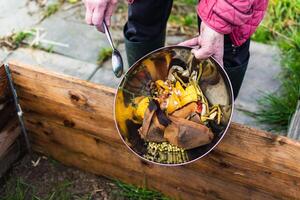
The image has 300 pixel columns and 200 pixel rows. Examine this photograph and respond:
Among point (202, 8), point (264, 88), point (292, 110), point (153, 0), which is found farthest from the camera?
point (264, 88)

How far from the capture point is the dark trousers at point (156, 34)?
1.88 metres

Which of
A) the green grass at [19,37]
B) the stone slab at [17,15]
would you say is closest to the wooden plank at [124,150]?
the green grass at [19,37]

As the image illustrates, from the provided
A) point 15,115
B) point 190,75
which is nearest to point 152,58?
point 190,75

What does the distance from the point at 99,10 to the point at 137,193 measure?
0.75 m

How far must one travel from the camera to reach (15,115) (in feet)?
7.05

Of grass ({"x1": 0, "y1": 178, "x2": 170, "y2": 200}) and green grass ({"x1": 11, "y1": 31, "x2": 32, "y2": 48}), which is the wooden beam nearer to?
grass ({"x1": 0, "y1": 178, "x2": 170, "y2": 200})

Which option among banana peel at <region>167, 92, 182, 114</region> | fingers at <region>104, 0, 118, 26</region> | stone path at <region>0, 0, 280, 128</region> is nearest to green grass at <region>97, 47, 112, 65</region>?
stone path at <region>0, 0, 280, 128</region>

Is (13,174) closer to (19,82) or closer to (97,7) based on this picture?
(19,82)

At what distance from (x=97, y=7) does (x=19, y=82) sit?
0.48 metres

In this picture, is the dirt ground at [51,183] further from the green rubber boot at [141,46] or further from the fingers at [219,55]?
the fingers at [219,55]

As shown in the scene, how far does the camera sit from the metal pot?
5.52ft

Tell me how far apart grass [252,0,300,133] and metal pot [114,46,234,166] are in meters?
0.73

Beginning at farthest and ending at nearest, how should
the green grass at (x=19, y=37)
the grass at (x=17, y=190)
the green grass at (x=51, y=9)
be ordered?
the green grass at (x=51, y=9) → the green grass at (x=19, y=37) → the grass at (x=17, y=190)

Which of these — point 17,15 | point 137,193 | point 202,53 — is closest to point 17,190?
point 137,193
